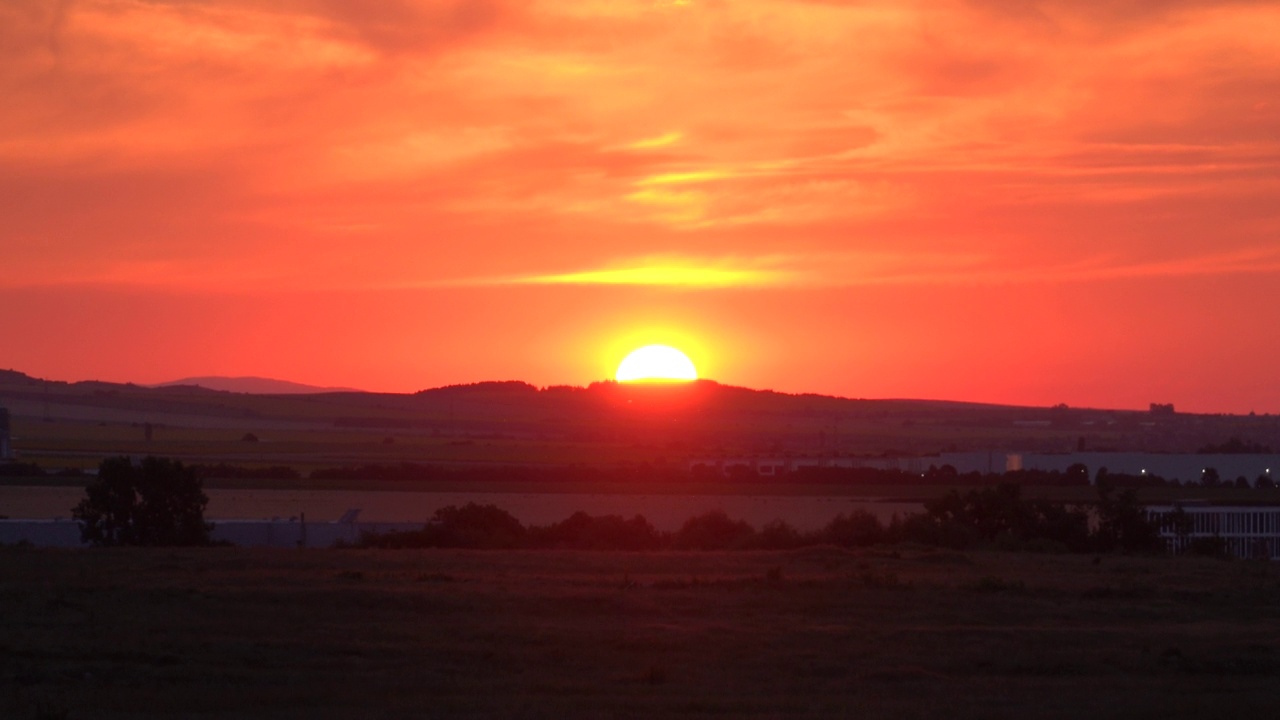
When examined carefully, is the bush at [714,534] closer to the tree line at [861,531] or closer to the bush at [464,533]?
the tree line at [861,531]

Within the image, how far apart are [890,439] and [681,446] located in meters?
24.3

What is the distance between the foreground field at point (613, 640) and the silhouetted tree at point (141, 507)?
933 centimetres

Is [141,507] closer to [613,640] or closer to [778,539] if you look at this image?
[778,539]

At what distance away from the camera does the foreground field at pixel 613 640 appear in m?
11.5

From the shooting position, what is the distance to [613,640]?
14.7m

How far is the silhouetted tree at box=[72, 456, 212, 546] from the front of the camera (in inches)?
1268

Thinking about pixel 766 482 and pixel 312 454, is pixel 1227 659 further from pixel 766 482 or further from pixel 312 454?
pixel 312 454

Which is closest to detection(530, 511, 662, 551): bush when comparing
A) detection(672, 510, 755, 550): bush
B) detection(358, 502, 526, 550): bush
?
detection(358, 502, 526, 550): bush

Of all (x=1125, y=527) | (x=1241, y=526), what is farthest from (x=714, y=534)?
(x=1241, y=526)

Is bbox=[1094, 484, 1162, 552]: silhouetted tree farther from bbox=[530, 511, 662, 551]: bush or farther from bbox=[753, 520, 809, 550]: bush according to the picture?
bbox=[530, 511, 662, 551]: bush

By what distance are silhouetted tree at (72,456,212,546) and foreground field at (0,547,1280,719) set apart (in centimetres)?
933

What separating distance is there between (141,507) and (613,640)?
21.8 meters

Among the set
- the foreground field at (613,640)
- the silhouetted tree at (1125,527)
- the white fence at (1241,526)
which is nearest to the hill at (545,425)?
the white fence at (1241,526)

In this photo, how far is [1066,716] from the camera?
11070 millimetres
